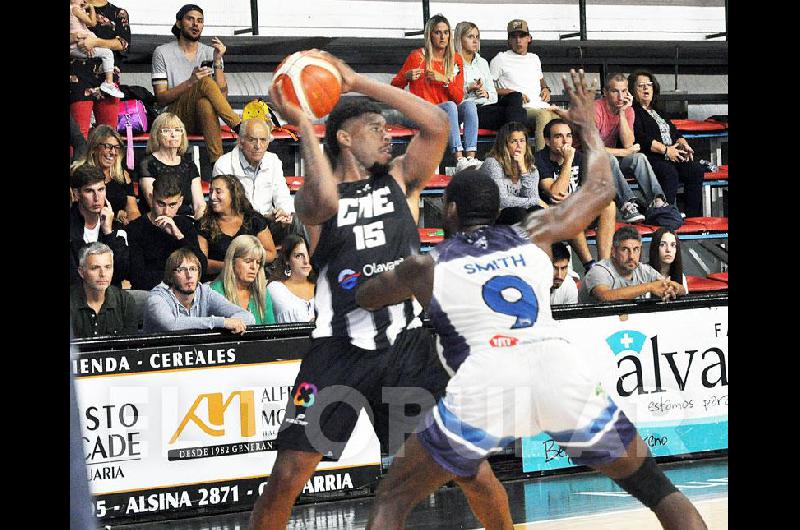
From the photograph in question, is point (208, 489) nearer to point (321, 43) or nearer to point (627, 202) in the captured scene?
point (627, 202)

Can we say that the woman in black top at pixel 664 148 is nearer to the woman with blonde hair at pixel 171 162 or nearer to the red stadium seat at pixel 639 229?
the red stadium seat at pixel 639 229

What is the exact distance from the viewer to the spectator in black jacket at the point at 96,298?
754 centimetres

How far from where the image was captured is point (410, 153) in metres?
6.49

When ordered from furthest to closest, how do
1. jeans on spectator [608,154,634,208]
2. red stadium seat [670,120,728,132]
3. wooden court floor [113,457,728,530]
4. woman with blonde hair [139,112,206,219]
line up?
red stadium seat [670,120,728,132]
jeans on spectator [608,154,634,208]
woman with blonde hair [139,112,206,219]
wooden court floor [113,457,728,530]

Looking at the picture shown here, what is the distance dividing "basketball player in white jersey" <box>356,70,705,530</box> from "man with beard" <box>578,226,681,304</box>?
4026 mm

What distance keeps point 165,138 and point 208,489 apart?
254cm

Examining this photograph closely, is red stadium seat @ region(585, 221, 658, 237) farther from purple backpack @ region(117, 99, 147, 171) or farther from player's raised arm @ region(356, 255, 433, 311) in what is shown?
player's raised arm @ region(356, 255, 433, 311)

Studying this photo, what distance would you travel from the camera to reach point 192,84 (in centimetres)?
993

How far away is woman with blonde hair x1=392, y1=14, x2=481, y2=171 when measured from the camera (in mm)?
10711

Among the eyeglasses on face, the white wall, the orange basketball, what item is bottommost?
the eyeglasses on face

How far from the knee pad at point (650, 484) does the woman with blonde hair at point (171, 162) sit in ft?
15.3

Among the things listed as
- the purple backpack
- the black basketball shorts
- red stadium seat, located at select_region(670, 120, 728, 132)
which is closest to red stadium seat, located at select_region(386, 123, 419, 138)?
the purple backpack

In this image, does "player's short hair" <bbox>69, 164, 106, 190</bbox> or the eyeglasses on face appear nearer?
"player's short hair" <bbox>69, 164, 106, 190</bbox>
